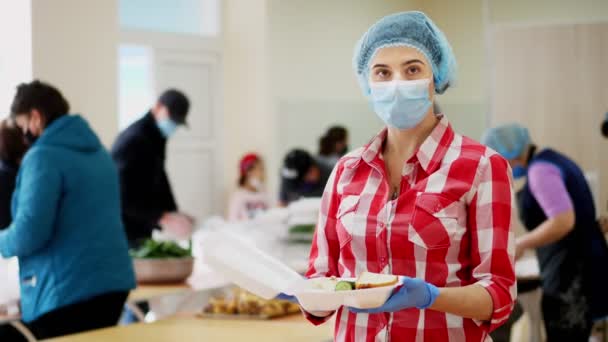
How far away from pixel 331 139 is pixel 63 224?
412cm

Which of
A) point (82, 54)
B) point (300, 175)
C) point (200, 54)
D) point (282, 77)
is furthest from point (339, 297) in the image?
point (200, 54)

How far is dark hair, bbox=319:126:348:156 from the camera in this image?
655 centimetres

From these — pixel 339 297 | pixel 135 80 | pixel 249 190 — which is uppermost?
pixel 135 80

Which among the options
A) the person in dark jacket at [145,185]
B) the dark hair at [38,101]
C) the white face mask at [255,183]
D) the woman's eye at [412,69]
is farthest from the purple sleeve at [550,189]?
the white face mask at [255,183]

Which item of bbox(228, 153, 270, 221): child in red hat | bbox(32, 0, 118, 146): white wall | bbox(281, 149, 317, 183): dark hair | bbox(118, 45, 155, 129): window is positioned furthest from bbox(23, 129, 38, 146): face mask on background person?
bbox(228, 153, 270, 221): child in red hat

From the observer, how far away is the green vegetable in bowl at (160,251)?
324 cm

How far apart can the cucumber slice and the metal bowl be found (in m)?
2.01

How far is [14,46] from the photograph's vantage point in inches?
139

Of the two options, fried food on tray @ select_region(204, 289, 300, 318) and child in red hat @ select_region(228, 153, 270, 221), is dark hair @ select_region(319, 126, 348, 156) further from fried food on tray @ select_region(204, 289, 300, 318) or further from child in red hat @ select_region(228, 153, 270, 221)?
fried food on tray @ select_region(204, 289, 300, 318)

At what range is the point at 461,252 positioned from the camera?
132 cm

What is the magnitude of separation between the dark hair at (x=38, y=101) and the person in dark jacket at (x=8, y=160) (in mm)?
180

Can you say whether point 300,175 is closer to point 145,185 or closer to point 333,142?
point 333,142

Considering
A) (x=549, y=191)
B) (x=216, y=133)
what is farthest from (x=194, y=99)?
(x=549, y=191)

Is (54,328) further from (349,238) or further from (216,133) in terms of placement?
(216,133)
